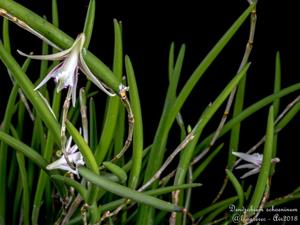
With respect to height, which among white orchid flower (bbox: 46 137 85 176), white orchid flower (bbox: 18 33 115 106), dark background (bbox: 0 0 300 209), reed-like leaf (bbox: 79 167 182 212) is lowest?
reed-like leaf (bbox: 79 167 182 212)

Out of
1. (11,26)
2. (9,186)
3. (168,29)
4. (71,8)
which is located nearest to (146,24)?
(168,29)

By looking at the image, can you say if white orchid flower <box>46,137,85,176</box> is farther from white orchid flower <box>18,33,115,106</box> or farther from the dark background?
the dark background

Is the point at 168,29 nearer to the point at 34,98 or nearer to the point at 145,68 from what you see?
the point at 145,68

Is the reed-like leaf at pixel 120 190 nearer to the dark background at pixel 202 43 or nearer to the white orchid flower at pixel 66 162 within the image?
the white orchid flower at pixel 66 162

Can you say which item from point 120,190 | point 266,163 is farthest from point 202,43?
point 120,190

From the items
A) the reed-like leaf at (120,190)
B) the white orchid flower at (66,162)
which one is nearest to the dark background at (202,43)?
the white orchid flower at (66,162)

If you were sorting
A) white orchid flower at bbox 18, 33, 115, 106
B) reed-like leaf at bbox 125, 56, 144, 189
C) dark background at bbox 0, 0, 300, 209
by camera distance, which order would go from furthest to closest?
dark background at bbox 0, 0, 300, 209
reed-like leaf at bbox 125, 56, 144, 189
white orchid flower at bbox 18, 33, 115, 106

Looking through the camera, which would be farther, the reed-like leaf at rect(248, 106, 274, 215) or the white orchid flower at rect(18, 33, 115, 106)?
the reed-like leaf at rect(248, 106, 274, 215)

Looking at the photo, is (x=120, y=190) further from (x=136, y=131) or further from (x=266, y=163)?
(x=266, y=163)

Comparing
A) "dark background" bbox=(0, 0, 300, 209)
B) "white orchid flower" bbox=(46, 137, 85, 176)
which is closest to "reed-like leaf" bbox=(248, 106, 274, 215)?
"white orchid flower" bbox=(46, 137, 85, 176)

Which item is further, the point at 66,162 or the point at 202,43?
the point at 202,43
